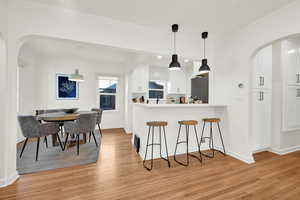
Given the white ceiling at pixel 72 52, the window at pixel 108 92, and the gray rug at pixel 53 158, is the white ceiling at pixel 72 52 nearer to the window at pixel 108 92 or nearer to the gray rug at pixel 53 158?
the window at pixel 108 92

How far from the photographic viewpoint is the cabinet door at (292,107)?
3.07 metres

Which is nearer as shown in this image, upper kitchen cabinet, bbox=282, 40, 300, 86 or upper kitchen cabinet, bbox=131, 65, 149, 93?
upper kitchen cabinet, bbox=282, 40, 300, 86

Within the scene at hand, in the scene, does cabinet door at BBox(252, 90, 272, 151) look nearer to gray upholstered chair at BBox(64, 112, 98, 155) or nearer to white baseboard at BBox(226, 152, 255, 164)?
white baseboard at BBox(226, 152, 255, 164)

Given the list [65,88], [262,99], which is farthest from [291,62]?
[65,88]

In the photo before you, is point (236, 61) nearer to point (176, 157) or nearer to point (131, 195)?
point (176, 157)

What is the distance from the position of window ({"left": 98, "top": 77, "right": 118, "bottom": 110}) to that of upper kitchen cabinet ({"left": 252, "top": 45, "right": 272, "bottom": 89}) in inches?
183

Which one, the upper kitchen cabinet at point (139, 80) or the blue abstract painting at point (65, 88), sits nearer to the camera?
the upper kitchen cabinet at point (139, 80)

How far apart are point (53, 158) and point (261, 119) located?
4617 mm

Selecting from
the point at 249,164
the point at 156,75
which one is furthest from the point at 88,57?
the point at 249,164

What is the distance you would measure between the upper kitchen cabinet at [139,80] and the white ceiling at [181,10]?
211cm

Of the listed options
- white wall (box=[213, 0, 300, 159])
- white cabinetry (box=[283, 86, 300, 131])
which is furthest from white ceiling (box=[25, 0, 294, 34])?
white cabinetry (box=[283, 86, 300, 131])

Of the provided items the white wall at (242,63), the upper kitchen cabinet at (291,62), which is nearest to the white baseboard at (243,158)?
the white wall at (242,63)

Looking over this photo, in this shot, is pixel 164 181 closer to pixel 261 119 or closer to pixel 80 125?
pixel 80 125

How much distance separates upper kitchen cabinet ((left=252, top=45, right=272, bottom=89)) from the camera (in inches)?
116
